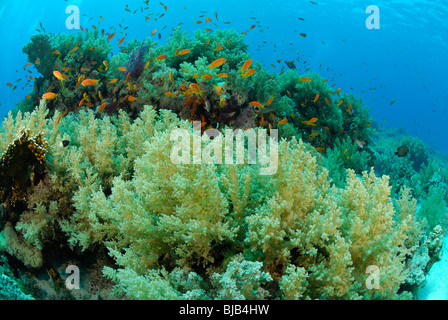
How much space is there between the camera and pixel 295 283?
1732mm

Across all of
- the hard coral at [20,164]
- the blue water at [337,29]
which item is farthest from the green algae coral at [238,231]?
the blue water at [337,29]

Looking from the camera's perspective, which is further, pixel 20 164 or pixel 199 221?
pixel 20 164

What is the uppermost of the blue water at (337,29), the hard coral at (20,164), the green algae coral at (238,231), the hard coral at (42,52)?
the blue water at (337,29)

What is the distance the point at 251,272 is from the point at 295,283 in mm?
304

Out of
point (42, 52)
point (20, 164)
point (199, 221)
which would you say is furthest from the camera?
point (42, 52)

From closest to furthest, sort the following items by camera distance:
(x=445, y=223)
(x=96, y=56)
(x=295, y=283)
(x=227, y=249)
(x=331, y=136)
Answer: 1. (x=295, y=283)
2. (x=227, y=249)
3. (x=445, y=223)
4. (x=331, y=136)
5. (x=96, y=56)

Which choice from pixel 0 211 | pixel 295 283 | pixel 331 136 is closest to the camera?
pixel 295 283

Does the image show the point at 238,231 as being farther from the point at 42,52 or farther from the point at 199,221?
the point at 42,52

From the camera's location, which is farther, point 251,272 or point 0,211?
point 0,211

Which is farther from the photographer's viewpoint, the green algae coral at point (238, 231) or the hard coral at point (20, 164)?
the hard coral at point (20, 164)

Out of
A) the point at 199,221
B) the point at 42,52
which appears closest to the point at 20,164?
the point at 199,221

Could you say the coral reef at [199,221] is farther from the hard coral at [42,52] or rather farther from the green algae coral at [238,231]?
the hard coral at [42,52]
